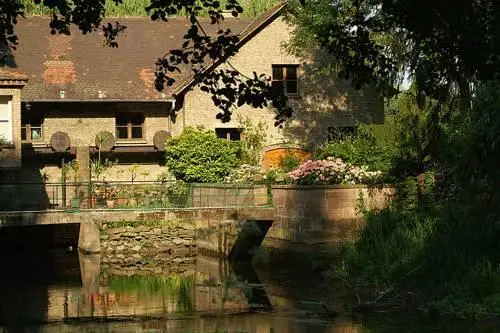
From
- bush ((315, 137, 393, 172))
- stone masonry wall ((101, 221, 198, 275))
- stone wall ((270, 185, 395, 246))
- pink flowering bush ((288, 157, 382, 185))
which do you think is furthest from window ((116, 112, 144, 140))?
stone wall ((270, 185, 395, 246))

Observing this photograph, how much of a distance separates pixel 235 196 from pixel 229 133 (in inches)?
354

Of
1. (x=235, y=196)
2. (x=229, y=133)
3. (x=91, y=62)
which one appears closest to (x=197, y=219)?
(x=235, y=196)

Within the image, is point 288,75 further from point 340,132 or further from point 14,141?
point 14,141

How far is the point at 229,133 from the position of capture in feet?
109

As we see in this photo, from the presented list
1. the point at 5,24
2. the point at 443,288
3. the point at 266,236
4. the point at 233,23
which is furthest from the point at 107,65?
the point at 5,24

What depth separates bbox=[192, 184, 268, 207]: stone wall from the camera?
24.6m

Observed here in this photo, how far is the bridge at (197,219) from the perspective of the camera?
77.0 ft

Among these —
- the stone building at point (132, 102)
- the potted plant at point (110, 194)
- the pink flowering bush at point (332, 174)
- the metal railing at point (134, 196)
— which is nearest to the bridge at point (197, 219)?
the metal railing at point (134, 196)

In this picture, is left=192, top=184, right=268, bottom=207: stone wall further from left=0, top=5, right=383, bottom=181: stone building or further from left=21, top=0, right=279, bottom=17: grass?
left=21, top=0, right=279, bottom=17: grass

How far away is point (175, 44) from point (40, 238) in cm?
1063

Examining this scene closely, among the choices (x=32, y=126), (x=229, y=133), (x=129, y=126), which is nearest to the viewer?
(x=32, y=126)

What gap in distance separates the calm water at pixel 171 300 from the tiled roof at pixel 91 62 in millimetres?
8818

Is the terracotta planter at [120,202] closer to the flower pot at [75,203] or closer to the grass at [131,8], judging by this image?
the flower pot at [75,203]

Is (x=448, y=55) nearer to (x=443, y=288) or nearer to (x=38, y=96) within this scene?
(x=443, y=288)
